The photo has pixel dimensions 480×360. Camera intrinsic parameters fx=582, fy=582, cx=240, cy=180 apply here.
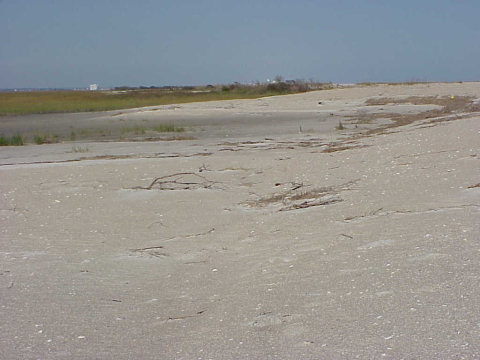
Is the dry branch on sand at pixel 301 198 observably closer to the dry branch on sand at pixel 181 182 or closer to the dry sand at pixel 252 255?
the dry sand at pixel 252 255

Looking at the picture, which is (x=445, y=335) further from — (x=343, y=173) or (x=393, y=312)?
(x=343, y=173)

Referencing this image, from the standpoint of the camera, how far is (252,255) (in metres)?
6.17

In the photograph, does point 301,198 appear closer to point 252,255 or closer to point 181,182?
point 252,255

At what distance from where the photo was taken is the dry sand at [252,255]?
394 cm

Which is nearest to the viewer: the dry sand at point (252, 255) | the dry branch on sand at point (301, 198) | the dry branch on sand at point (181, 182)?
the dry sand at point (252, 255)

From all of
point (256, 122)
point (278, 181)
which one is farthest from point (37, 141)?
point (278, 181)

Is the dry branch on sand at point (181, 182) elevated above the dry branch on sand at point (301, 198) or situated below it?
above

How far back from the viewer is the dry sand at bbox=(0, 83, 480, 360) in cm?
394

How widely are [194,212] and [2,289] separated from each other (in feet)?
10.8

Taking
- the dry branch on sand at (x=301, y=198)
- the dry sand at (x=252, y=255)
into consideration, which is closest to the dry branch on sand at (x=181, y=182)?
the dry sand at (x=252, y=255)

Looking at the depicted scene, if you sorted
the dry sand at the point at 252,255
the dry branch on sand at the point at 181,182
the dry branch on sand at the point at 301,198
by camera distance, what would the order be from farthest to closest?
the dry branch on sand at the point at 181,182, the dry branch on sand at the point at 301,198, the dry sand at the point at 252,255

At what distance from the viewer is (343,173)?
948 cm

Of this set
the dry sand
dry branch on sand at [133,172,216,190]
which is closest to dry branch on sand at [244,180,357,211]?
the dry sand

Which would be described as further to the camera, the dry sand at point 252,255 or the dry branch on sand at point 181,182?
the dry branch on sand at point 181,182
